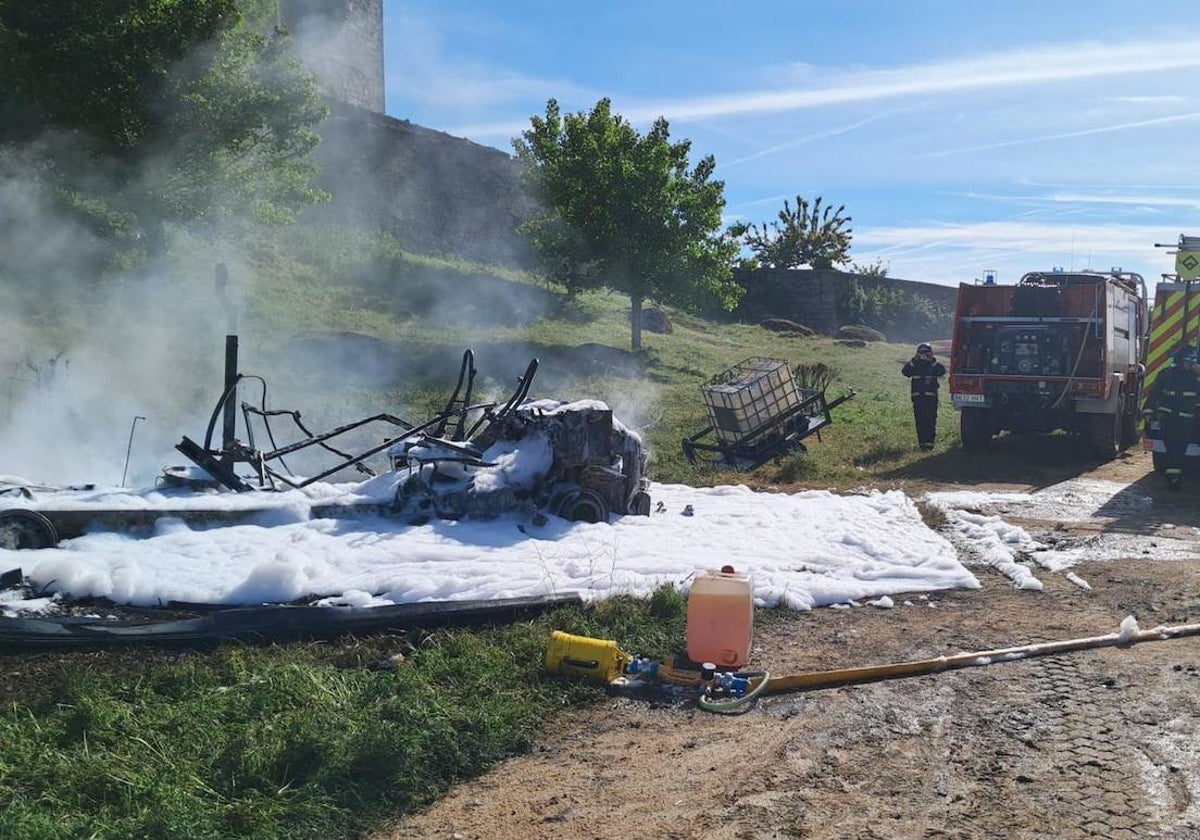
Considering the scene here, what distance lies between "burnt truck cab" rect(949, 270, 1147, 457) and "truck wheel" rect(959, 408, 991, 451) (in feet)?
0.05

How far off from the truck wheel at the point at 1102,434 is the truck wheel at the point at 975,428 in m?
1.29

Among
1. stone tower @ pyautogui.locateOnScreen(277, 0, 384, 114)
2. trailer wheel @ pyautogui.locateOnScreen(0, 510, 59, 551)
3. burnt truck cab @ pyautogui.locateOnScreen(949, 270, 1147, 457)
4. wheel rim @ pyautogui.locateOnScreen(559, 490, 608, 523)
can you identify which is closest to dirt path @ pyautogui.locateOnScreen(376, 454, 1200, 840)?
wheel rim @ pyautogui.locateOnScreen(559, 490, 608, 523)

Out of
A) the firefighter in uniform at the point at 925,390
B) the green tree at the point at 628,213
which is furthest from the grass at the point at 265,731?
the green tree at the point at 628,213

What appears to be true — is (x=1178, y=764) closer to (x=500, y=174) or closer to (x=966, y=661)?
(x=966, y=661)

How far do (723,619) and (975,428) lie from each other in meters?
10.3

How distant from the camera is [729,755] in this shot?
4.17 meters

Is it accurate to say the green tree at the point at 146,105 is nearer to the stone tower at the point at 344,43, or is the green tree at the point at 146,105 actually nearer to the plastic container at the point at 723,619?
the plastic container at the point at 723,619

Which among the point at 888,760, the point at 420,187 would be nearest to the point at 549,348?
the point at 420,187

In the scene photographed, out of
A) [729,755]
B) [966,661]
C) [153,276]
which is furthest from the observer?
[153,276]

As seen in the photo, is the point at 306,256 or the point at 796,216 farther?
the point at 796,216

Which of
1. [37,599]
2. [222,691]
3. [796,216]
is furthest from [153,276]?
[796,216]

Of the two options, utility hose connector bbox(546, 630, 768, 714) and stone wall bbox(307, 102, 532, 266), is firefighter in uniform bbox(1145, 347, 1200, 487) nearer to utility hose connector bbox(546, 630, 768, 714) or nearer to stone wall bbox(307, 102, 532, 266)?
utility hose connector bbox(546, 630, 768, 714)

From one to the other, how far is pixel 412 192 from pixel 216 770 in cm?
2554

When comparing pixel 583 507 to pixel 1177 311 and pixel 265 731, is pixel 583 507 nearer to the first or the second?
pixel 265 731
